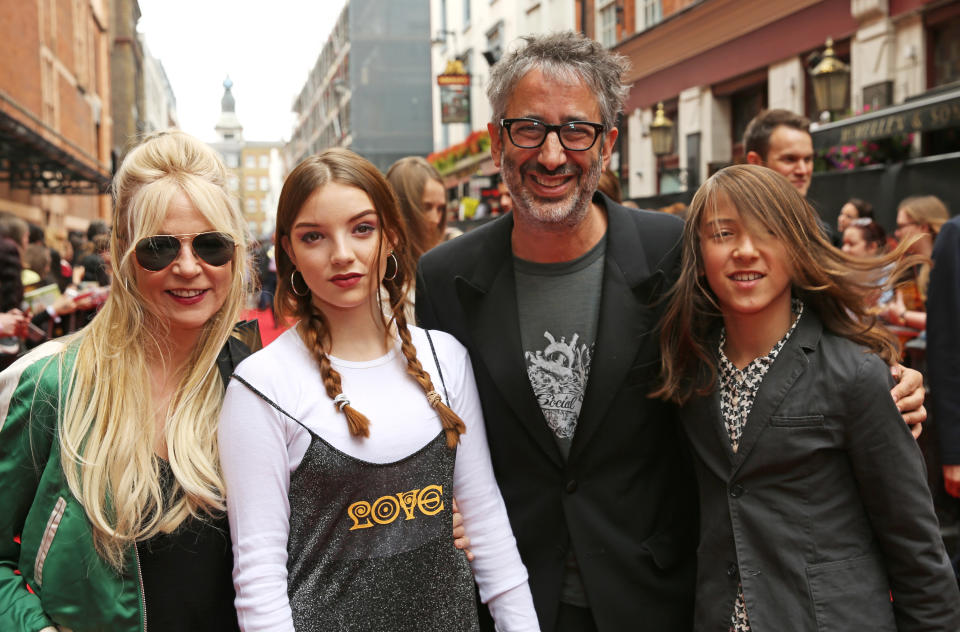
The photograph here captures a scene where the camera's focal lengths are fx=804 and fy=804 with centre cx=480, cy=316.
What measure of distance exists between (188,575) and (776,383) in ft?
5.20

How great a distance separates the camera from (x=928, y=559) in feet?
6.59

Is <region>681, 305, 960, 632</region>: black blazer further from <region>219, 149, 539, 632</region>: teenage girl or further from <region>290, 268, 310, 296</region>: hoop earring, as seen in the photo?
<region>290, 268, 310, 296</region>: hoop earring

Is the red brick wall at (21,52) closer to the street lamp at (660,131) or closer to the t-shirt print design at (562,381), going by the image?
the street lamp at (660,131)

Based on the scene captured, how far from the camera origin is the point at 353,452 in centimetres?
191

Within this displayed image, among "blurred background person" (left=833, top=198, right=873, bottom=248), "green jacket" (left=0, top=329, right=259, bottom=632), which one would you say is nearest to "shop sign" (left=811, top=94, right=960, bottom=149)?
"blurred background person" (left=833, top=198, right=873, bottom=248)

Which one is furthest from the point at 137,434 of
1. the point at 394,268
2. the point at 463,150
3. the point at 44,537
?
the point at 463,150

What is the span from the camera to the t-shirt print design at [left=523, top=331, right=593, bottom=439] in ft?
8.09

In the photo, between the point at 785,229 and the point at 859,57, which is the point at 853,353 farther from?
the point at 859,57

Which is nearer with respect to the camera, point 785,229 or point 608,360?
point 785,229

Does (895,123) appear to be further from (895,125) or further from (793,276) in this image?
(793,276)

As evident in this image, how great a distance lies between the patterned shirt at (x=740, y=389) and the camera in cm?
223

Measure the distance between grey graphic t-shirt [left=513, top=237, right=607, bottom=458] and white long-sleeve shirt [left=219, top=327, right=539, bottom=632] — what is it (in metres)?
0.31

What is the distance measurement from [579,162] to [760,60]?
11.8 metres

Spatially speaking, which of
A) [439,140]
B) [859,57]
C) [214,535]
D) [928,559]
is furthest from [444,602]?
[439,140]
